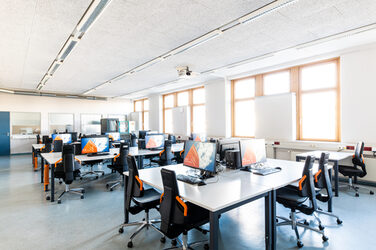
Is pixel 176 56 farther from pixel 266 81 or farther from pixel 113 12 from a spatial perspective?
pixel 266 81

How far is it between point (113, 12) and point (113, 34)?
799 millimetres

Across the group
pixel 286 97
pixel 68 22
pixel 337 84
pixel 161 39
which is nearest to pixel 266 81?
pixel 286 97

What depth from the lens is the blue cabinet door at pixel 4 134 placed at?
9.70 m

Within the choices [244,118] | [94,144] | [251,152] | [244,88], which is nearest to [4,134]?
[94,144]

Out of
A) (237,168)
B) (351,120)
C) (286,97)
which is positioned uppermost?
(286,97)

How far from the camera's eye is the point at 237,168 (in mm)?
3174

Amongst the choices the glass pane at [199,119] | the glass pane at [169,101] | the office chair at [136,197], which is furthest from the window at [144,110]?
the office chair at [136,197]

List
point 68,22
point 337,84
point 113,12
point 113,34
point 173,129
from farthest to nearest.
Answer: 1. point 173,129
2. point 337,84
3. point 113,34
4. point 68,22
5. point 113,12

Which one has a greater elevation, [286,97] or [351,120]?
[286,97]

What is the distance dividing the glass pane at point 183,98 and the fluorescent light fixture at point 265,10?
6.52 metres

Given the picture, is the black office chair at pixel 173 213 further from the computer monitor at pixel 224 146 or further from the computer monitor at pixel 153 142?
the computer monitor at pixel 153 142

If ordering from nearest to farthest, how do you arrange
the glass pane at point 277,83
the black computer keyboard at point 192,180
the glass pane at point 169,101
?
1. the black computer keyboard at point 192,180
2. the glass pane at point 277,83
3. the glass pane at point 169,101

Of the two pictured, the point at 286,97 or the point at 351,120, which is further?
the point at 286,97

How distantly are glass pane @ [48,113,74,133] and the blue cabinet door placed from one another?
1.72 metres
